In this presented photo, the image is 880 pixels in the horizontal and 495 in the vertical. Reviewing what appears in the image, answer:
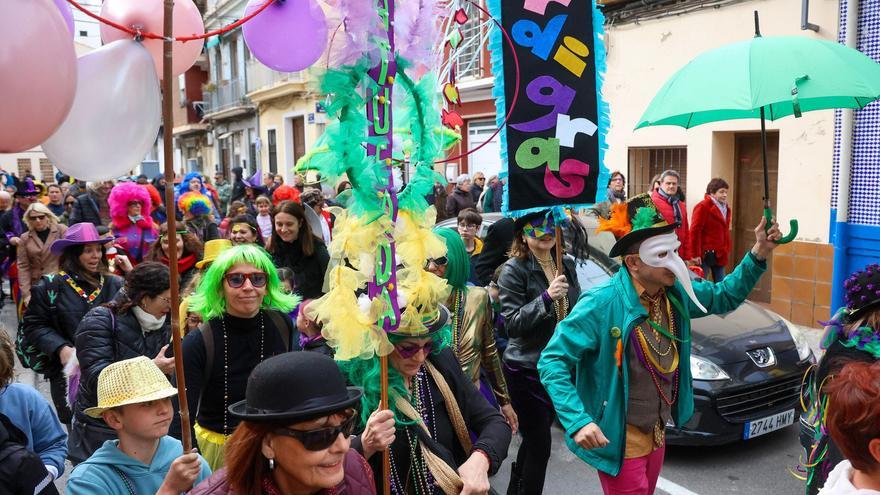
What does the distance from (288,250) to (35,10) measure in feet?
13.0

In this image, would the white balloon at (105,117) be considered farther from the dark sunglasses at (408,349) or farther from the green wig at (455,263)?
the green wig at (455,263)

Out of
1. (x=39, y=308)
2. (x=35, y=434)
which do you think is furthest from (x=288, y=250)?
(x=35, y=434)

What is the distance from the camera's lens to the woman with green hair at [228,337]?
3.18 m

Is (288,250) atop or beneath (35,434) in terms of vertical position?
atop

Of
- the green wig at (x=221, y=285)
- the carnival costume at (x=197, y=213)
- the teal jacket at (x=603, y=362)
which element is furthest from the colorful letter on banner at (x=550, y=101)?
the carnival costume at (x=197, y=213)

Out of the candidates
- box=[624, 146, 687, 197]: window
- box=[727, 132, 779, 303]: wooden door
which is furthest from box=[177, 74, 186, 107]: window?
box=[727, 132, 779, 303]: wooden door

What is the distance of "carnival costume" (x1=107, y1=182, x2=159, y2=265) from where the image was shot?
7027mm

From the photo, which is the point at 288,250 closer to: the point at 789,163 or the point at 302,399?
the point at 302,399

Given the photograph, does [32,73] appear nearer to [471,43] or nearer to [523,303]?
[471,43]

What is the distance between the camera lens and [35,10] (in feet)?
5.98

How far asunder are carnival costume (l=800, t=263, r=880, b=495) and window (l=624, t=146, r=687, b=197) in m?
7.96

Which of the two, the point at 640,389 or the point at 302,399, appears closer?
the point at 302,399

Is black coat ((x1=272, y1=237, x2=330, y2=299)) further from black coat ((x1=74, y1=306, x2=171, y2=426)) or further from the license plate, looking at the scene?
the license plate

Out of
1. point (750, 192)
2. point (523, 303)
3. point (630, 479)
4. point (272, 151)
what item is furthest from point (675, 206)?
point (272, 151)
